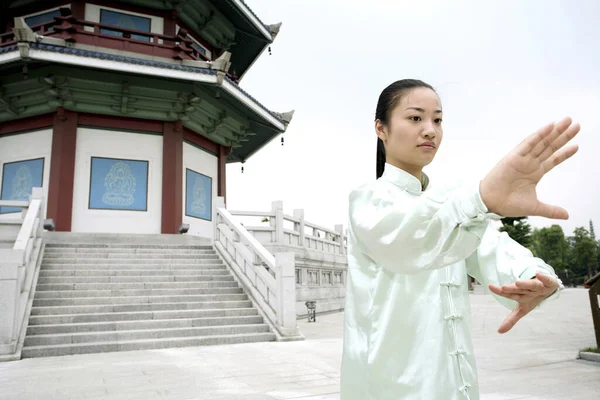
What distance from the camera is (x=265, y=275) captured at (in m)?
8.10

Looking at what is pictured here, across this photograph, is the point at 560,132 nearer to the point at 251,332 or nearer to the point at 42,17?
the point at 251,332

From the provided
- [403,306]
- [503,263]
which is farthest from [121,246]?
[503,263]

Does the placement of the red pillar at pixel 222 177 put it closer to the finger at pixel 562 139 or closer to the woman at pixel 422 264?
the woman at pixel 422 264

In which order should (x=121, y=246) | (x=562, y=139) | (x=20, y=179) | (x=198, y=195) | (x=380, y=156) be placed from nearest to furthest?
1. (x=562, y=139)
2. (x=380, y=156)
3. (x=121, y=246)
4. (x=20, y=179)
5. (x=198, y=195)

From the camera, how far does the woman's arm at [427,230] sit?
902 mm

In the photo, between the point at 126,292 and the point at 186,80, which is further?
the point at 186,80

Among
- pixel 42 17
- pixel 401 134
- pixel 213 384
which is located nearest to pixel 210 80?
pixel 42 17

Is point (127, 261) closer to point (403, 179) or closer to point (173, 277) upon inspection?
point (173, 277)

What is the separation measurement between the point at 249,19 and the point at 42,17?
599 cm

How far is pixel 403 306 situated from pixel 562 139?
0.63 meters

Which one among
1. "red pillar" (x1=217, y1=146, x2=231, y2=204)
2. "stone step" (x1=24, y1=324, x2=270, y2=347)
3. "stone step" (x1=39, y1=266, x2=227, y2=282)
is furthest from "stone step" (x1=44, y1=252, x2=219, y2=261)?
"red pillar" (x1=217, y1=146, x2=231, y2=204)

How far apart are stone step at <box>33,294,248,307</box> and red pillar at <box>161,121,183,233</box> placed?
4347 millimetres

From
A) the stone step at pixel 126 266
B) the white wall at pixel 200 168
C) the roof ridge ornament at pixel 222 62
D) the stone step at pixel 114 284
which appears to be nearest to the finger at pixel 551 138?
the stone step at pixel 114 284

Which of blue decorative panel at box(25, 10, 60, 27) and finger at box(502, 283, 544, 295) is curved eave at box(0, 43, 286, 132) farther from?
finger at box(502, 283, 544, 295)
